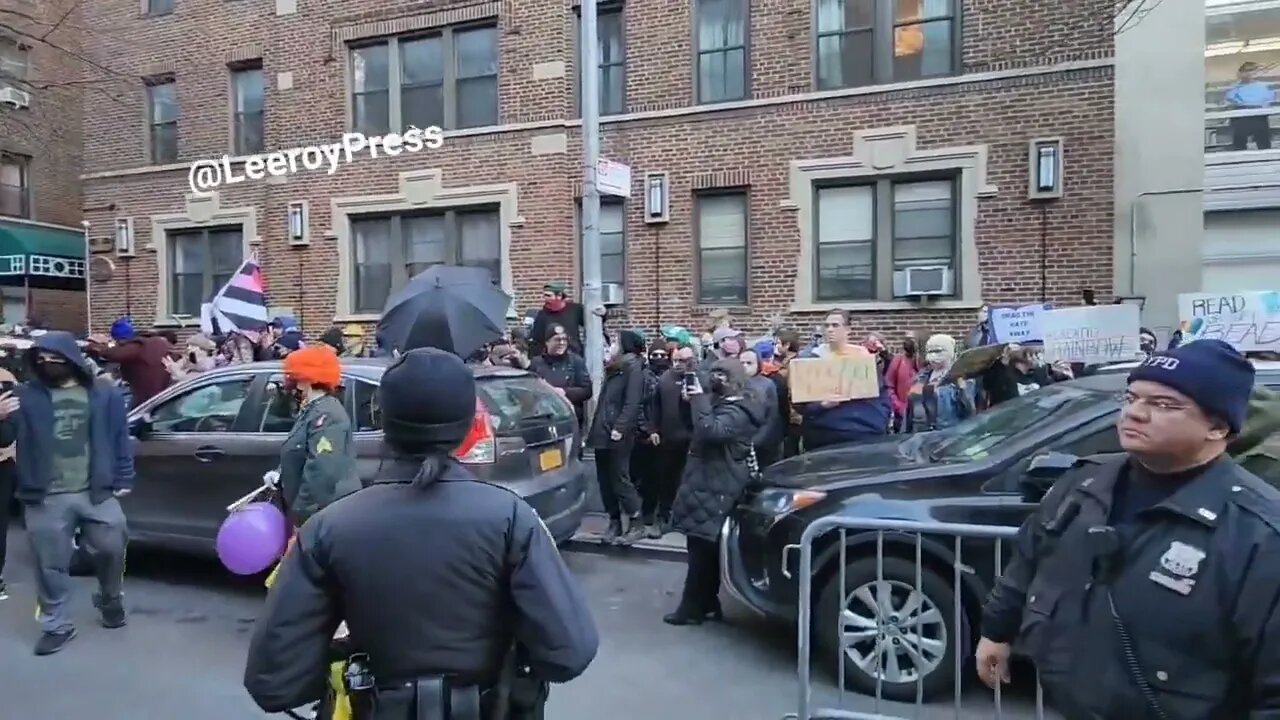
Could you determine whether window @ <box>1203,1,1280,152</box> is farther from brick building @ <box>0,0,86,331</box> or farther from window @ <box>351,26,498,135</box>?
brick building @ <box>0,0,86,331</box>

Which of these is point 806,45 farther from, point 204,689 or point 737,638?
point 204,689

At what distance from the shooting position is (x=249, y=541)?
13.6 feet

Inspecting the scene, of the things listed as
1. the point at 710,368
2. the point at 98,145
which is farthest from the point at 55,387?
the point at 98,145

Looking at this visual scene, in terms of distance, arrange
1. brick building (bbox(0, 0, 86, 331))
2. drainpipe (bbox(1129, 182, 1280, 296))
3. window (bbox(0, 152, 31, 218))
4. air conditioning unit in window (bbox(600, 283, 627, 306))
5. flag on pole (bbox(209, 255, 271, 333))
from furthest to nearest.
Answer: window (bbox(0, 152, 31, 218)), brick building (bbox(0, 0, 86, 331)), air conditioning unit in window (bbox(600, 283, 627, 306)), drainpipe (bbox(1129, 182, 1280, 296)), flag on pole (bbox(209, 255, 271, 333))

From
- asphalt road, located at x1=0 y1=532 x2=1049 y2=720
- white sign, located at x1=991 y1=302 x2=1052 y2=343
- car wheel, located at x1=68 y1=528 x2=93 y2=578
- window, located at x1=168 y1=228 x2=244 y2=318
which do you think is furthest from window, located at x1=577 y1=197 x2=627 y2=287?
car wheel, located at x1=68 y1=528 x2=93 y2=578

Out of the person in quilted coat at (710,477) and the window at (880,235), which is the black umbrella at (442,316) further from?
the window at (880,235)

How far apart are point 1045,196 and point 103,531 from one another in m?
10.3

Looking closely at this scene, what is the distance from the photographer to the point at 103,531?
18.1 feet

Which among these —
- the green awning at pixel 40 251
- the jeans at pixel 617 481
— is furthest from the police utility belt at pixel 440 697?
the green awning at pixel 40 251

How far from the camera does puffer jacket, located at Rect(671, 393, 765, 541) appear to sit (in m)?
5.51

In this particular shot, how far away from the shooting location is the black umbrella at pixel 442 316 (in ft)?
19.4

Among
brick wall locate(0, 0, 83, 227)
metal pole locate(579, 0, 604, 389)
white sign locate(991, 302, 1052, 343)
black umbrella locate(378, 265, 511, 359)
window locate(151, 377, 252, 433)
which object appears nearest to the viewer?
black umbrella locate(378, 265, 511, 359)
